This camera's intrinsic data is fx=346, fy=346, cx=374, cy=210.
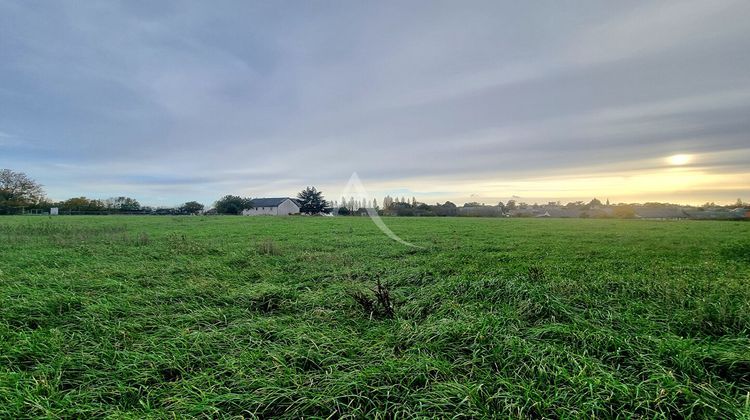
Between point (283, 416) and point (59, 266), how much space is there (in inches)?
300

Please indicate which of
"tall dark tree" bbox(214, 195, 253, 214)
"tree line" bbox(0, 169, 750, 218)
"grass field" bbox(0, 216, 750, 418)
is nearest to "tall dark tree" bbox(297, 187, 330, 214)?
"tree line" bbox(0, 169, 750, 218)

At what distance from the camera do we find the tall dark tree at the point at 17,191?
161 ft

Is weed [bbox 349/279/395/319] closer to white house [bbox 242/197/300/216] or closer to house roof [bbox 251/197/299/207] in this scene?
white house [bbox 242/197/300/216]

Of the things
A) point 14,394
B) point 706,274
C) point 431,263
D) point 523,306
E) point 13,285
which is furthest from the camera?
point 431,263

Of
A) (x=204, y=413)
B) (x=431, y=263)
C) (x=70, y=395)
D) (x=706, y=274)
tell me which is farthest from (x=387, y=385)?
(x=706, y=274)

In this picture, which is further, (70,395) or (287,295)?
(287,295)

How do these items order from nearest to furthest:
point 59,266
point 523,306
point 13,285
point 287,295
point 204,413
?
point 204,413
point 523,306
point 287,295
point 13,285
point 59,266

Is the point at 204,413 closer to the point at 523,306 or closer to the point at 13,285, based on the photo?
the point at 523,306

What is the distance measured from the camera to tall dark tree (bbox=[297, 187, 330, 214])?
54000 mm

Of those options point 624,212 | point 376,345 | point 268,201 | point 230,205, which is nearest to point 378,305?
point 376,345

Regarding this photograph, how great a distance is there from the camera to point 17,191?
5069cm

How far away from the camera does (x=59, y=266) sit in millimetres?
7152

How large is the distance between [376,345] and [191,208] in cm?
6844

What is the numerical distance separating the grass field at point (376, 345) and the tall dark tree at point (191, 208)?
61697 mm
